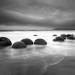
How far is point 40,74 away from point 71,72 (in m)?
0.74

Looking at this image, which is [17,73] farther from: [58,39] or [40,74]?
[58,39]

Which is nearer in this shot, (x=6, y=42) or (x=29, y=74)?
(x=29, y=74)

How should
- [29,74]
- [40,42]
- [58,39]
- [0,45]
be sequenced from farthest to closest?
[58,39] < [40,42] < [0,45] < [29,74]

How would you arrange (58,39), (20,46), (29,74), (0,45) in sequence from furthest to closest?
(58,39), (0,45), (20,46), (29,74)

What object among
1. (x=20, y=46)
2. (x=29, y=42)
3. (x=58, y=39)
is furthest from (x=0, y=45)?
(x=58, y=39)

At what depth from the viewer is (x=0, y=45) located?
20.4 ft

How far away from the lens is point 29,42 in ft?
24.1

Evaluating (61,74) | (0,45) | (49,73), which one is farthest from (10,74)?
(0,45)

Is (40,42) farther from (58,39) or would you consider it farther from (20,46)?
(58,39)

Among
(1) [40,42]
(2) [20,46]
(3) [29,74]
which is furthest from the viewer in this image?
(1) [40,42]

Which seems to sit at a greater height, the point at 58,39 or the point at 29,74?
the point at 58,39

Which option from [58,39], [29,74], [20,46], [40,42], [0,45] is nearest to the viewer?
[29,74]

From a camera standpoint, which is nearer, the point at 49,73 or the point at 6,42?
the point at 49,73

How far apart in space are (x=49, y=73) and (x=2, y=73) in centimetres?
110
